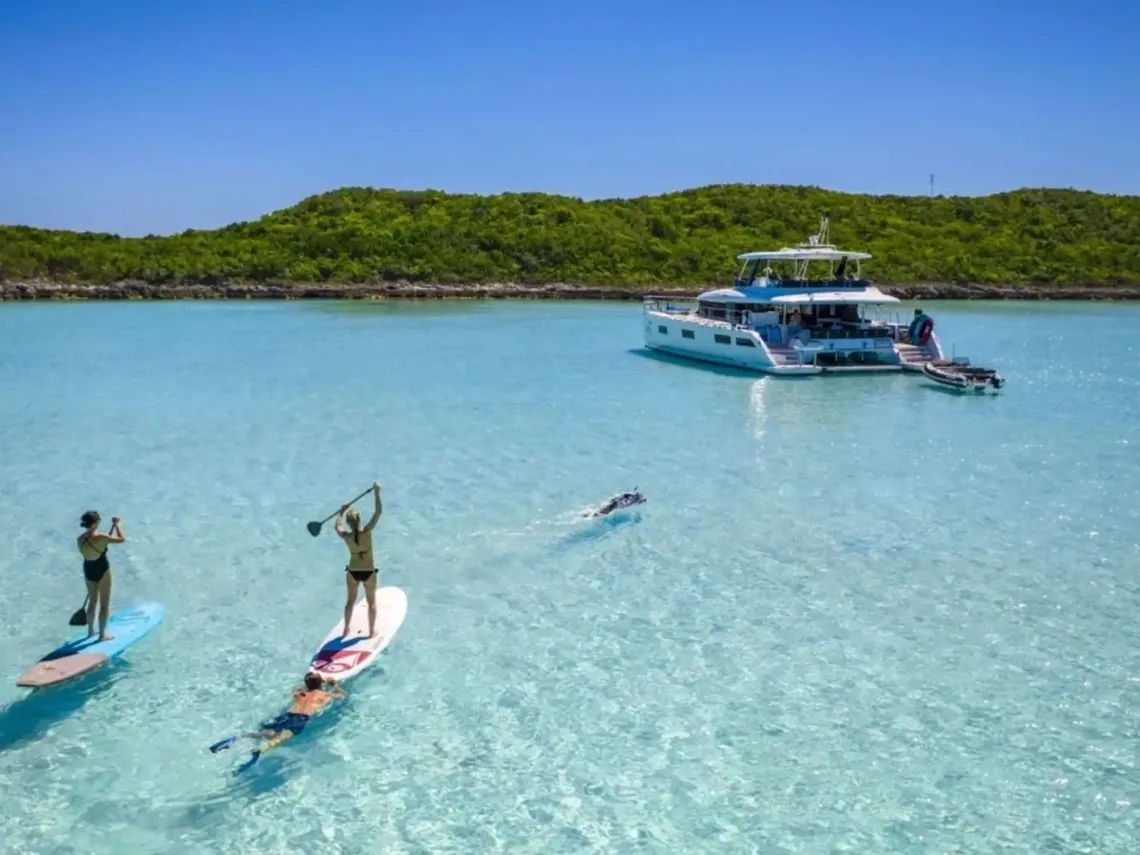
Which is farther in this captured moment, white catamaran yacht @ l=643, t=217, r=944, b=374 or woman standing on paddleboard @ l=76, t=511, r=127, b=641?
white catamaran yacht @ l=643, t=217, r=944, b=374

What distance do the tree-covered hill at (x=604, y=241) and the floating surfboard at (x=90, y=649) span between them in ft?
227

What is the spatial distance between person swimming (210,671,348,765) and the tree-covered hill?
234 ft

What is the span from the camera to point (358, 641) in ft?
32.3

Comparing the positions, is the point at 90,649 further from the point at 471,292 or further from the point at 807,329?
the point at 471,292

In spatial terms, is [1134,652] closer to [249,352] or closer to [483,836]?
[483,836]

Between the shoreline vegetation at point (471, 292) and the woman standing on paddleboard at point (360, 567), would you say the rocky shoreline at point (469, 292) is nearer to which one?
the shoreline vegetation at point (471, 292)

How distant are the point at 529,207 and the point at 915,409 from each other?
72.9 metres

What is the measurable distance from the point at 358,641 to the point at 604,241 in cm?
7753

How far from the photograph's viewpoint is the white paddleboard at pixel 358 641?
934 cm

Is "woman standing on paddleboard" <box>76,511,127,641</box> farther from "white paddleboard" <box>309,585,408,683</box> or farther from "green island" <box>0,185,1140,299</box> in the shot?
"green island" <box>0,185,1140,299</box>

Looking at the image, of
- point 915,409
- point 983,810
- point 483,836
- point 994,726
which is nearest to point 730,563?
point 994,726

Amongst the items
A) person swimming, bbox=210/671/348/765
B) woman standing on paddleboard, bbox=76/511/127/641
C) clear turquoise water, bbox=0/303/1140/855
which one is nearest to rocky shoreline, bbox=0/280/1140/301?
clear turquoise water, bbox=0/303/1140/855

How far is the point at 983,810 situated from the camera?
7488 millimetres

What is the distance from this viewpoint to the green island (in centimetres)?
7606
